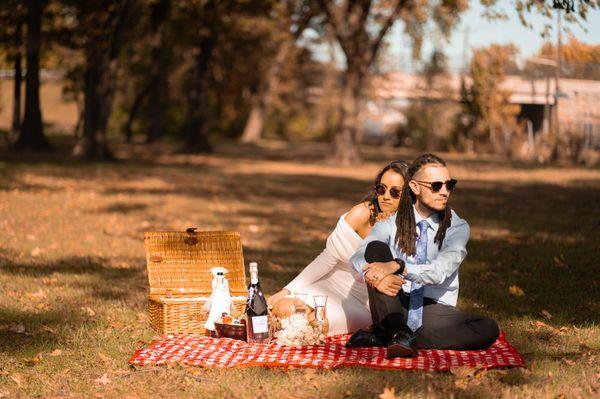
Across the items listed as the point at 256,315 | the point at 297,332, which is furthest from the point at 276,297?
the point at 297,332

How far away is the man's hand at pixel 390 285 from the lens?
627 centimetres

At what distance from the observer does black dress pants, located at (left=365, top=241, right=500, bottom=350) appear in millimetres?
6629

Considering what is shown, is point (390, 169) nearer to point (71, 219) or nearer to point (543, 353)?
point (543, 353)

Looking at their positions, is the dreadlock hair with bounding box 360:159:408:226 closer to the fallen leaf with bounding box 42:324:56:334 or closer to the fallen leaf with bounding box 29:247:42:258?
the fallen leaf with bounding box 42:324:56:334

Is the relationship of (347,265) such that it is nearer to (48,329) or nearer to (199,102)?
(48,329)

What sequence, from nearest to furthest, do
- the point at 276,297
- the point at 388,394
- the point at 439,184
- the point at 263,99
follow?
the point at 388,394 < the point at 439,184 < the point at 276,297 < the point at 263,99

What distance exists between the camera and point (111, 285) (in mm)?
9750

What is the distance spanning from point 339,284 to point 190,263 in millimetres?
1355

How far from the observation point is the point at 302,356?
259 inches

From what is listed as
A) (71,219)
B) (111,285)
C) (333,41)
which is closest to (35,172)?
(71,219)

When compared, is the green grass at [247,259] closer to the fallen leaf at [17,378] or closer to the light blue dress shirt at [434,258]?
the fallen leaf at [17,378]

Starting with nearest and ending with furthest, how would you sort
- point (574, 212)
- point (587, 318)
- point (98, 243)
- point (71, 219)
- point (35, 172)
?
point (587, 318), point (98, 243), point (71, 219), point (574, 212), point (35, 172)

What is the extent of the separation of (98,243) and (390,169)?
649 centimetres

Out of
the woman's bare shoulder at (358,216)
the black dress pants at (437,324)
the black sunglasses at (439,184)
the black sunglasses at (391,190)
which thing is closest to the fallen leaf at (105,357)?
the black dress pants at (437,324)
